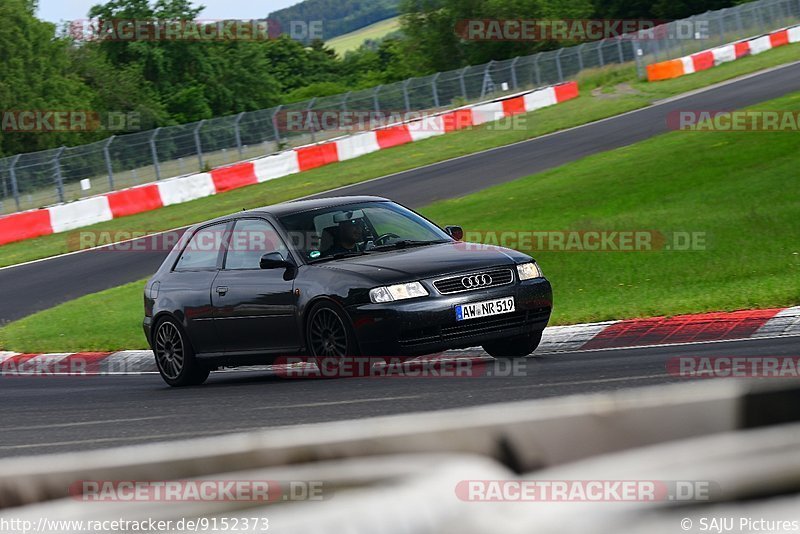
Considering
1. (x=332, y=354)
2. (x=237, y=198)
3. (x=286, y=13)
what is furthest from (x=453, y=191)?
(x=286, y=13)

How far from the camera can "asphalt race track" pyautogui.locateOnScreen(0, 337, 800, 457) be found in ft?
22.8

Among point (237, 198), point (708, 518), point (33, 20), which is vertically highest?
point (33, 20)

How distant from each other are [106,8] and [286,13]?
117 m

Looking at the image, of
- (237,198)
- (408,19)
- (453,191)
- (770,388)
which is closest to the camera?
(770,388)

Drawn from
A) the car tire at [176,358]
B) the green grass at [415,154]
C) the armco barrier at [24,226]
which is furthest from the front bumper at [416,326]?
the armco barrier at [24,226]

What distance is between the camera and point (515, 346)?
967 cm

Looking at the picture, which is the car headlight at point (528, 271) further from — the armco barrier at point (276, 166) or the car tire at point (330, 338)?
the armco barrier at point (276, 166)

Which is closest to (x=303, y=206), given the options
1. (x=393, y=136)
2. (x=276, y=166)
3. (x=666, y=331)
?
(x=666, y=331)

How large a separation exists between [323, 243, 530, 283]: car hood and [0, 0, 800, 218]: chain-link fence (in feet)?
73.2

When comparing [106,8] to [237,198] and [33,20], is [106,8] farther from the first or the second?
[237,198]

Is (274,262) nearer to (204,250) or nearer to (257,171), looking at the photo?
(204,250)

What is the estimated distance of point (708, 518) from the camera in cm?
255

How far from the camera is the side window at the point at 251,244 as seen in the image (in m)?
10.0

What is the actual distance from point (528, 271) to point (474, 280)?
0.57 m
